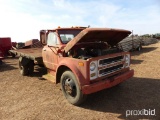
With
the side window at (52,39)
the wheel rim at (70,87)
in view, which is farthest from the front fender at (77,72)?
the side window at (52,39)

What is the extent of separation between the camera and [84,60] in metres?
4.34

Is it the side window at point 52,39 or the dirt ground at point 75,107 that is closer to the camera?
the dirt ground at point 75,107

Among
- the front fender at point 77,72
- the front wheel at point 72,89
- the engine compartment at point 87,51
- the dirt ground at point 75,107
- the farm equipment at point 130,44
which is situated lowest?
the dirt ground at point 75,107

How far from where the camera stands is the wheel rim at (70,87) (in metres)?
4.84

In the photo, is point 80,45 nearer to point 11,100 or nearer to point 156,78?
point 11,100

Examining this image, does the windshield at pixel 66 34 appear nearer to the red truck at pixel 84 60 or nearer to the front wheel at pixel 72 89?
the red truck at pixel 84 60

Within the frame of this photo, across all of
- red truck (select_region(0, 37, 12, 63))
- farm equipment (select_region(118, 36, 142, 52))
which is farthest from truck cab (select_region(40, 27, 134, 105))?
red truck (select_region(0, 37, 12, 63))

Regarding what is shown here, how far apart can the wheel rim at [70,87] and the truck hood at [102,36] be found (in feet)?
2.80

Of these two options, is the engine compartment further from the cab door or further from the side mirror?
the side mirror

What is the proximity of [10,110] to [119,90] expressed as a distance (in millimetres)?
3385

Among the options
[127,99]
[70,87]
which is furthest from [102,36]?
[127,99]

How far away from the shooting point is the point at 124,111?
14.5ft

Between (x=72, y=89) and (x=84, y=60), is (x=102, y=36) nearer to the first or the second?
(x=84, y=60)

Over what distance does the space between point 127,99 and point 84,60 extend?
186 centimetres
